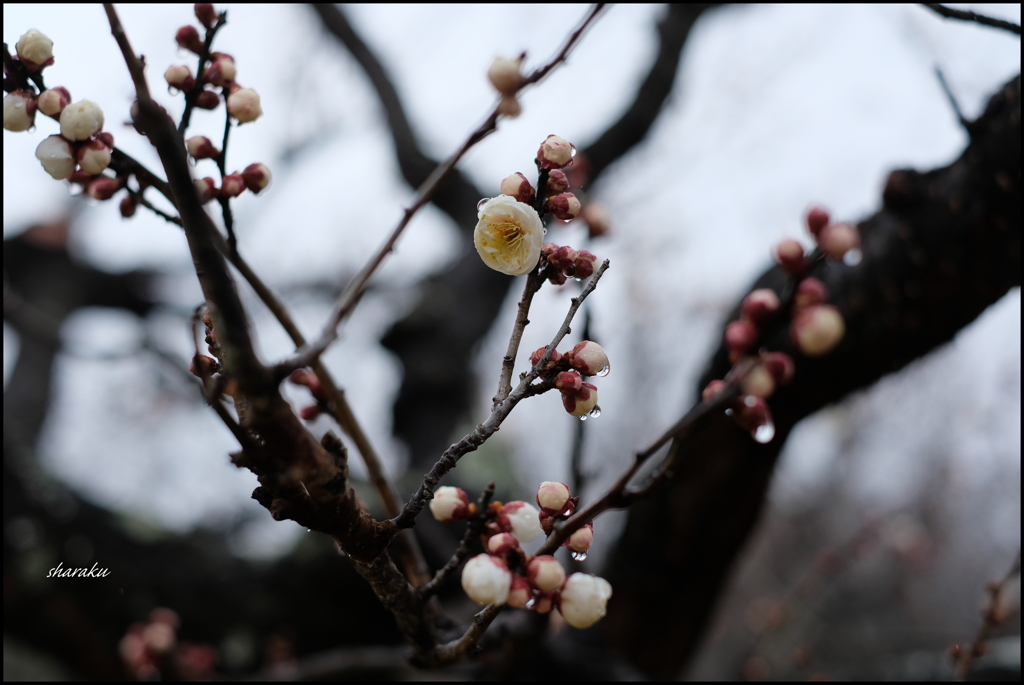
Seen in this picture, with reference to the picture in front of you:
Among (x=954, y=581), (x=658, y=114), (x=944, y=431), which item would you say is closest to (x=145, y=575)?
(x=658, y=114)

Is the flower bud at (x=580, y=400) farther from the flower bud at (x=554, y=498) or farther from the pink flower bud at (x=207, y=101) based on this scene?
the pink flower bud at (x=207, y=101)

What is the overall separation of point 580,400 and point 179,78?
0.55 meters

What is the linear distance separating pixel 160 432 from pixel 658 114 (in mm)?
5411

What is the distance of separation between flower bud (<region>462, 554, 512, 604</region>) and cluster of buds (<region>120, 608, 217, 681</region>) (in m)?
1.23

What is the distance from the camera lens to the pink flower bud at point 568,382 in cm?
50

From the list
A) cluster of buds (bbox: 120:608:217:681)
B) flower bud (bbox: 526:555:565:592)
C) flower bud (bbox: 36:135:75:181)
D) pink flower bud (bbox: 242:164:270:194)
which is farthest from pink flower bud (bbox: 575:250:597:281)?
cluster of buds (bbox: 120:608:217:681)

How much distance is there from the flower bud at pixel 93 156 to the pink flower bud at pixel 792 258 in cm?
60

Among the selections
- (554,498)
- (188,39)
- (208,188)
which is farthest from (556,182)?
(188,39)

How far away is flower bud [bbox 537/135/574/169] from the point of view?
1.64 ft

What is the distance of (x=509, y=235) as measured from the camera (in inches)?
22.2

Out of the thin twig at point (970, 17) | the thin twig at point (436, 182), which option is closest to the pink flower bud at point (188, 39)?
the thin twig at point (436, 182)

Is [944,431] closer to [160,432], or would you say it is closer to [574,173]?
[574,173]

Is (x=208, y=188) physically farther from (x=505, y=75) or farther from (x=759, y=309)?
(x=759, y=309)

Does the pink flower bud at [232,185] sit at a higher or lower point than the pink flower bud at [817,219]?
lower
